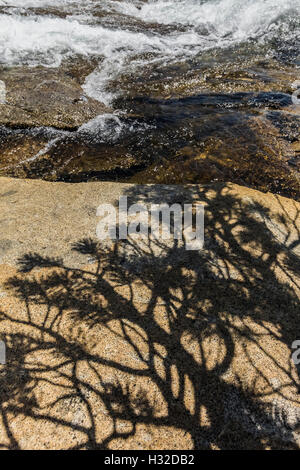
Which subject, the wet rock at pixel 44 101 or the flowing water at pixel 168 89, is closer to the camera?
the flowing water at pixel 168 89

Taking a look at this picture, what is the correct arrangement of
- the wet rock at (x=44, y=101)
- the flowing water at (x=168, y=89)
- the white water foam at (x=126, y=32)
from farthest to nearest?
the white water foam at (x=126, y=32) → the wet rock at (x=44, y=101) → the flowing water at (x=168, y=89)

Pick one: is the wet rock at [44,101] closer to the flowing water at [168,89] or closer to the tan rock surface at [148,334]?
the flowing water at [168,89]

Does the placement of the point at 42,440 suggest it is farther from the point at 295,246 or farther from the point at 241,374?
the point at 295,246

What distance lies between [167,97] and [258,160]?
3594 millimetres

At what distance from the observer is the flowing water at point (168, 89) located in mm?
6379

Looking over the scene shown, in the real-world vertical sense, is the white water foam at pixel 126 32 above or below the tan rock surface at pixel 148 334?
above

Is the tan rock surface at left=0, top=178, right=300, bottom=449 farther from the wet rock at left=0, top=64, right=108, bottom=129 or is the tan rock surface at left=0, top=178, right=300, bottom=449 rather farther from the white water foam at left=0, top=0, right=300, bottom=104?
the white water foam at left=0, top=0, right=300, bottom=104

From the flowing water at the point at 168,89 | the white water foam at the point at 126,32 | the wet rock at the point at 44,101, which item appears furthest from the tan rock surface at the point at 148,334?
the white water foam at the point at 126,32

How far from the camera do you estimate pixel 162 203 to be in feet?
17.4

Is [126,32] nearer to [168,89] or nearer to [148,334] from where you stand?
[168,89]

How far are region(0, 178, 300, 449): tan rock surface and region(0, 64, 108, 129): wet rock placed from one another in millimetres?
3106

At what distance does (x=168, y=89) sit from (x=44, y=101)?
11.1 ft

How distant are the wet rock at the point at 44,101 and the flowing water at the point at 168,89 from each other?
0.81 feet

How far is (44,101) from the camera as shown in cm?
811
